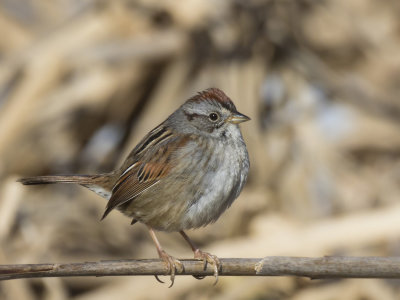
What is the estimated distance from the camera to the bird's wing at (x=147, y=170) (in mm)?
3117

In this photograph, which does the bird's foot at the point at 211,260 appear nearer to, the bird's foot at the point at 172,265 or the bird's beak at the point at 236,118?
the bird's foot at the point at 172,265

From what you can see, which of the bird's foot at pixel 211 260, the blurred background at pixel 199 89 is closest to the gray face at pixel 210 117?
the bird's foot at pixel 211 260

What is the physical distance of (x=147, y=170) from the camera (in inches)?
125

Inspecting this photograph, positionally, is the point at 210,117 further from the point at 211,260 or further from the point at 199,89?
the point at 199,89

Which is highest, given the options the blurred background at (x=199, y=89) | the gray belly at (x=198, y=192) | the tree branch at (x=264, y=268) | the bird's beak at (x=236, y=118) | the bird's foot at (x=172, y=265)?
the blurred background at (x=199, y=89)

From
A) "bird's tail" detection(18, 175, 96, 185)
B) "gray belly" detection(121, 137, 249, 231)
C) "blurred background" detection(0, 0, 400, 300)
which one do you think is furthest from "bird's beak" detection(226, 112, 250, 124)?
"blurred background" detection(0, 0, 400, 300)

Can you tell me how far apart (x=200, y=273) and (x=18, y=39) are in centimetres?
411

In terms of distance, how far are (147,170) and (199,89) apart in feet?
8.23

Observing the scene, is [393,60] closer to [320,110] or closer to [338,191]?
[320,110]

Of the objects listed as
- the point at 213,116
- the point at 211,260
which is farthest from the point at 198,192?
the point at 213,116

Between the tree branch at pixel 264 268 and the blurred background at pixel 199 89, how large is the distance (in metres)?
2.10

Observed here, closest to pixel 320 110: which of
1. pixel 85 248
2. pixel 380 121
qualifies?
pixel 380 121

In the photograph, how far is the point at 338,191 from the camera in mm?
5555

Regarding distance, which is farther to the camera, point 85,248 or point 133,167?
point 85,248
